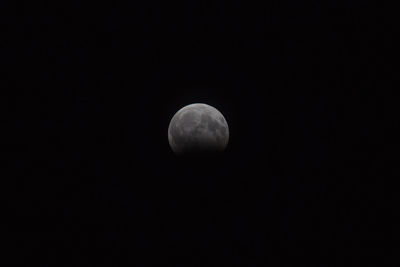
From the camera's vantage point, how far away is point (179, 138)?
6.10 meters

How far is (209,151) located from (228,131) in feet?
1.87

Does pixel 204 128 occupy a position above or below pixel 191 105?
below

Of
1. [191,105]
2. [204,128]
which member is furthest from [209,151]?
[191,105]

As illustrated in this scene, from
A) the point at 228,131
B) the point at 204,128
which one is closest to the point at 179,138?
the point at 204,128

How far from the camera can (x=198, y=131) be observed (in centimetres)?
602

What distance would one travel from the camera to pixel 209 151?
609 cm

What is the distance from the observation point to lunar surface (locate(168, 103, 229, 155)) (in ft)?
19.7

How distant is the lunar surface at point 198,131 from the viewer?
6020 millimetres

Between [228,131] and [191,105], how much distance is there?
2.57 ft

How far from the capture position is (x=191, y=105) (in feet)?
21.0

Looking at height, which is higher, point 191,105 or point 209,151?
point 191,105

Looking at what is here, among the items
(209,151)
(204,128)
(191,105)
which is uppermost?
(191,105)

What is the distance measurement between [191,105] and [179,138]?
668 mm

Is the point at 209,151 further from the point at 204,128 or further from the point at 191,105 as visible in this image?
the point at 191,105
